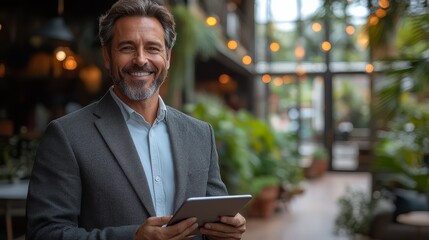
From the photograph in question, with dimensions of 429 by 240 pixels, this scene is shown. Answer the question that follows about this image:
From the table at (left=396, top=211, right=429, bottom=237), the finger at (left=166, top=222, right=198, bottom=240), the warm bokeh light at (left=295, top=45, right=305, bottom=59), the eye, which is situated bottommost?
the table at (left=396, top=211, right=429, bottom=237)

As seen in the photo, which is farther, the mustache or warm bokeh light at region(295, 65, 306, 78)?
warm bokeh light at region(295, 65, 306, 78)

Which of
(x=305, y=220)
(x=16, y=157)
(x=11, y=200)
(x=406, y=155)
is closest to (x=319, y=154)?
(x=305, y=220)

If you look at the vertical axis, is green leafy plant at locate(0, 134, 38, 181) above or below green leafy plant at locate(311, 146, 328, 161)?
above

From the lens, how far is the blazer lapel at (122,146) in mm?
1496

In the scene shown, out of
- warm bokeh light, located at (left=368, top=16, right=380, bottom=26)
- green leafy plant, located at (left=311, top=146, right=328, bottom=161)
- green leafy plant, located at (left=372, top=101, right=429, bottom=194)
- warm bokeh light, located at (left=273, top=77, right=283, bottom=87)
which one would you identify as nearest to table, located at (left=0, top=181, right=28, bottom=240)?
warm bokeh light, located at (left=368, top=16, right=380, bottom=26)

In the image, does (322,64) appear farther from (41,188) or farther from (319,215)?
(41,188)

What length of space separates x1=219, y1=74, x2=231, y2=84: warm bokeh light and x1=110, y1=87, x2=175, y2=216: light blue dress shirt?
13.7 metres

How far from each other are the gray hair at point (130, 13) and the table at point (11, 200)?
2.68 meters

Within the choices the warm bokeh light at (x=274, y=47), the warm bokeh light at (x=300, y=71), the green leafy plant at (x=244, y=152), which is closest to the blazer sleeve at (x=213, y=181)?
the green leafy plant at (x=244, y=152)

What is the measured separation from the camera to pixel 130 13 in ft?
5.03

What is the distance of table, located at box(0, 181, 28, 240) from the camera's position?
159 inches

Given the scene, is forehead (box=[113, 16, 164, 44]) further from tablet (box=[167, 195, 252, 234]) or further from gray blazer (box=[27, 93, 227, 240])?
tablet (box=[167, 195, 252, 234])

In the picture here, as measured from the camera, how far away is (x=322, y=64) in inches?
645

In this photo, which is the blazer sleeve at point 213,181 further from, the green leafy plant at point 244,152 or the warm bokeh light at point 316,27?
the warm bokeh light at point 316,27
